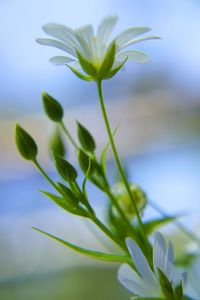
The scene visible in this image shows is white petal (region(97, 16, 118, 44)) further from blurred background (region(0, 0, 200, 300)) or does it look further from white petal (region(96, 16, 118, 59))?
blurred background (region(0, 0, 200, 300))

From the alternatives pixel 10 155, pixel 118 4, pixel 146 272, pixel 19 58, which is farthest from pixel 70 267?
pixel 118 4

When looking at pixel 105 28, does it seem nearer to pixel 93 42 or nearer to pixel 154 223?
pixel 93 42

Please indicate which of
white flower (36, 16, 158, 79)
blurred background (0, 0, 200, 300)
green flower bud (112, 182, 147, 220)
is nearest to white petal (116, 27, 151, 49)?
white flower (36, 16, 158, 79)

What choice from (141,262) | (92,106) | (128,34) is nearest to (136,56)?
(128,34)

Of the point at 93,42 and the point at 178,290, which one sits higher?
the point at 93,42

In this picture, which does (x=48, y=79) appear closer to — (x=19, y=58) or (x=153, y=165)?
(x=19, y=58)
